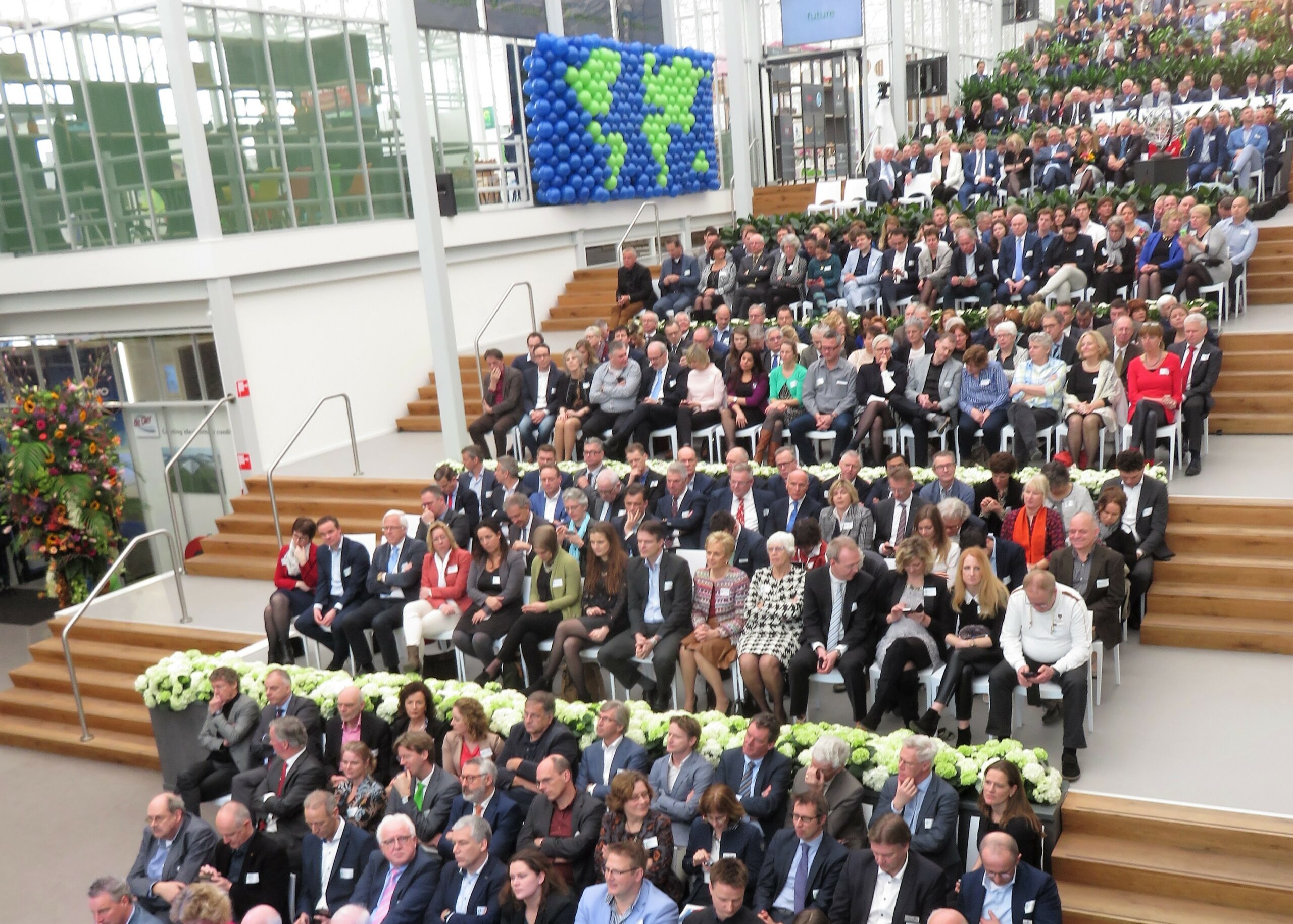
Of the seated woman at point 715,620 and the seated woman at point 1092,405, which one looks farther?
the seated woman at point 1092,405

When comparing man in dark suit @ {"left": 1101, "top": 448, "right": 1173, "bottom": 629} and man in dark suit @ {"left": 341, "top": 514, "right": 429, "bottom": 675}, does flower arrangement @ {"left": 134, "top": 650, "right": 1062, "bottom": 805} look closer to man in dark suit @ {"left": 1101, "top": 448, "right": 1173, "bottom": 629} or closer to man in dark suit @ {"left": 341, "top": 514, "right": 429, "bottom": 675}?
man in dark suit @ {"left": 341, "top": 514, "right": 429, "bottom": 675}

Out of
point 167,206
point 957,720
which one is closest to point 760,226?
point 167,206

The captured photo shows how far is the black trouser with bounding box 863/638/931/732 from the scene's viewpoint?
6.32m

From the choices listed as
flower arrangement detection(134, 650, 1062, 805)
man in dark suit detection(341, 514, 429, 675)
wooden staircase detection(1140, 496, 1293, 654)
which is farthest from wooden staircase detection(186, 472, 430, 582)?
wooden staircase detection(1140, 496, 1293, 654)

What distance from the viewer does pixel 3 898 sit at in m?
7.16

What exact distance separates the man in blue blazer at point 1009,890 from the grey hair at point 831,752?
784 millimetres

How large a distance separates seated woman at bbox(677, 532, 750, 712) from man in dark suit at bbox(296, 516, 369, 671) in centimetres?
265

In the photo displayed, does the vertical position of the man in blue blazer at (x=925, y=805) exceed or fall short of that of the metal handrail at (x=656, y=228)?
it falls short

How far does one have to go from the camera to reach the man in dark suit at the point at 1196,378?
8.66 metres

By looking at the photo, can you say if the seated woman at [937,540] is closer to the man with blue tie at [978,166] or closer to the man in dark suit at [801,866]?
the man in dark suit at [801,866]

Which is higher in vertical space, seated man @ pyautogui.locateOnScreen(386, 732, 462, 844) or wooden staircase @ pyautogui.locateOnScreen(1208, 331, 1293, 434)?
wooden staircase @ pyautogui.locateOnScreen(1208, 331, 1293, 434)

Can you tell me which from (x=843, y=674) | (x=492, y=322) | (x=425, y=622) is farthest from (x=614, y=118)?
(x=843, y=674)

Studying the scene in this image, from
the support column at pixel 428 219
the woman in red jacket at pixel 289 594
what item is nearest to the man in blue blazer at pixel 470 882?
the woman in red jacket at pixel 289 594

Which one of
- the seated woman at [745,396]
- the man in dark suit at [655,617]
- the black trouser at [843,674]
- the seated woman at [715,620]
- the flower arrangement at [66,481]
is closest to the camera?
the black trouser at [843,674]
